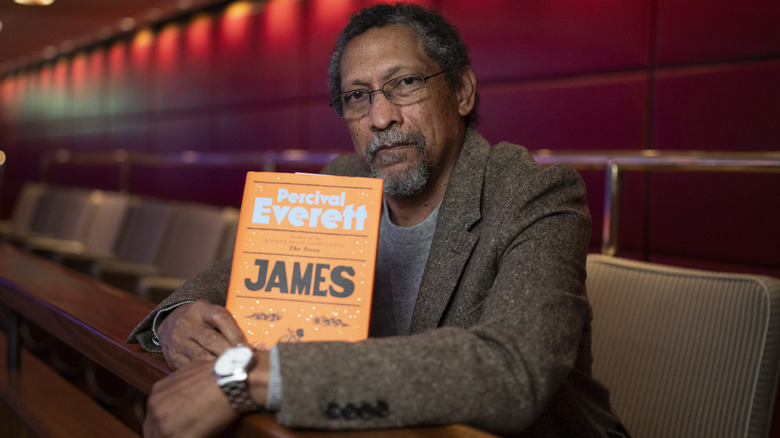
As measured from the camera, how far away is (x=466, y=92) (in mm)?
1480

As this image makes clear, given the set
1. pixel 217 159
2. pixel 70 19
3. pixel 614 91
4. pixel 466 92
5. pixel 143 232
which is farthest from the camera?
pixel 70 19

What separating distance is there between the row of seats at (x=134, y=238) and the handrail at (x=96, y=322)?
122 centimetres

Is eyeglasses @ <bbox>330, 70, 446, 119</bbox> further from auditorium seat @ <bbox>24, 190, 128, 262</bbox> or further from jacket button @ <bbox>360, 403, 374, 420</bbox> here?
auditorium seat @ <bbox>24, 190, 128, 262</bbox>

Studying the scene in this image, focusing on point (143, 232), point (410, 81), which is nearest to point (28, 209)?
point (143, 232)

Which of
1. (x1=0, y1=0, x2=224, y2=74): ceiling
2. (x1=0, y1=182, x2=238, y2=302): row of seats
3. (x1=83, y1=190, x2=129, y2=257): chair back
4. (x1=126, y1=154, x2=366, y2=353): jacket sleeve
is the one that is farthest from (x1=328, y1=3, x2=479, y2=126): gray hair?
(x1=0, y1=0, x2=224, y2=74): ceiling

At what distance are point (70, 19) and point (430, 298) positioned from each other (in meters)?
6.96

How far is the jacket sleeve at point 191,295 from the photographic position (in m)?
1.03

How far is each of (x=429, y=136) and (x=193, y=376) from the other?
731 mm

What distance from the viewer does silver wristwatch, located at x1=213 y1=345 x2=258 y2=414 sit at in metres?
0.72

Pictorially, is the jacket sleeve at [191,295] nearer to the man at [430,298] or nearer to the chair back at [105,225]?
the man at [430,298]

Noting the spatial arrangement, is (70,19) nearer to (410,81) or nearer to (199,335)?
(410,81)

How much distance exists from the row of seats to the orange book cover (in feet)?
6.61

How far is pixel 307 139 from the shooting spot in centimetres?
476

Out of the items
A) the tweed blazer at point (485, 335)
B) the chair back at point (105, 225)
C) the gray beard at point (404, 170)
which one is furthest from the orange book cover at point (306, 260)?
the chair back at point (105, 225)
